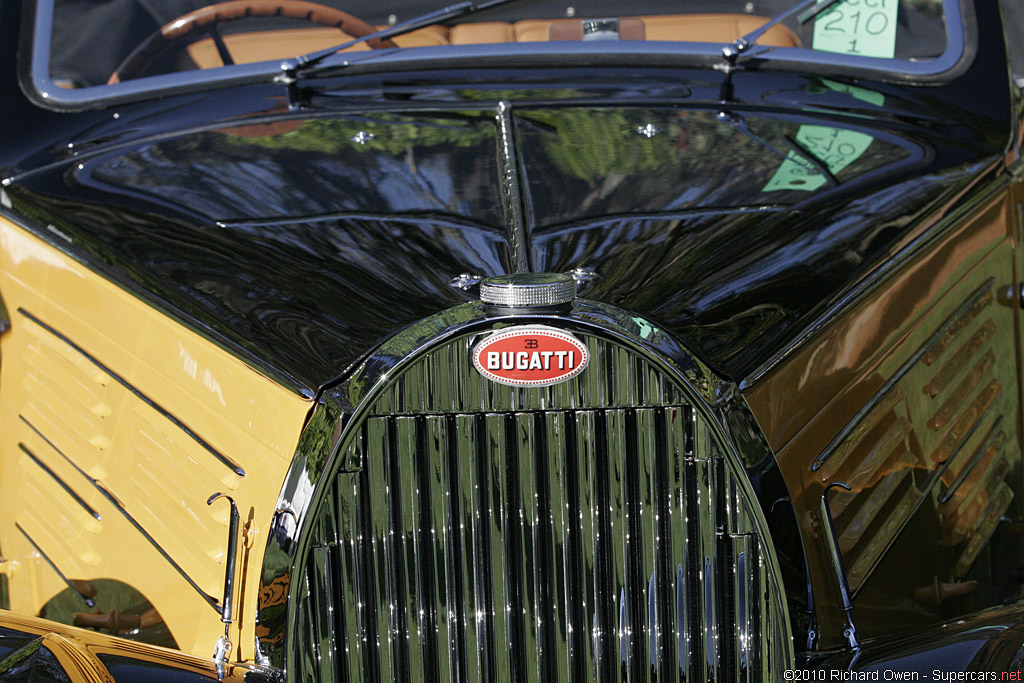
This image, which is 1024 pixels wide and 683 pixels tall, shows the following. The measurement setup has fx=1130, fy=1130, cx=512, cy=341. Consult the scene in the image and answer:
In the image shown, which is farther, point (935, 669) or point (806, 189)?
point (806, 189)

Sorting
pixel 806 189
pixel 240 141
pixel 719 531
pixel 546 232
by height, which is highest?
pixel 240 141

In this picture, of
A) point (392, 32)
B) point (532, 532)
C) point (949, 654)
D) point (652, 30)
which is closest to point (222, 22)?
point (392, 32)

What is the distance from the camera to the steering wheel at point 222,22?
265cm

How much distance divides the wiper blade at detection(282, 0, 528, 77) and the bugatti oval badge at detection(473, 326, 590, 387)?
1.26m

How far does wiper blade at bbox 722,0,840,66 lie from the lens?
2467 millimetres

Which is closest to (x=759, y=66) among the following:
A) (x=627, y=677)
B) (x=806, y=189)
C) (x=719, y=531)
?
(x=806, y=189)

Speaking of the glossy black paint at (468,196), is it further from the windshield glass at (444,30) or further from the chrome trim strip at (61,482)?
the chrome trim strip at (61,482)

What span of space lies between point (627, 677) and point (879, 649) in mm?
355

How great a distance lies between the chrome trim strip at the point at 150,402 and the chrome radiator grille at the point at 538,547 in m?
0.23

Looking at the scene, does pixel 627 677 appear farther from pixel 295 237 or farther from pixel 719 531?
pixel 295 237

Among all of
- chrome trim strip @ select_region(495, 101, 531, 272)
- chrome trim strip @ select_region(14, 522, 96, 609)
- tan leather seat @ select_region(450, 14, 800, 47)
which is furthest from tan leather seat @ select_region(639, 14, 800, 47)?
chrome trim strip @ select_region(14, 522, 96, 609)

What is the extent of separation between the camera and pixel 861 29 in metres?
2.58

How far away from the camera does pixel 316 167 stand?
2.12 meters

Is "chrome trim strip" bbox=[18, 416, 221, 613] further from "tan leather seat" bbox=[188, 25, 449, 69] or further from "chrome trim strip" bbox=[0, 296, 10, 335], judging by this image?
"tan leather seat" bbox=[188, 25, 449, 69]
